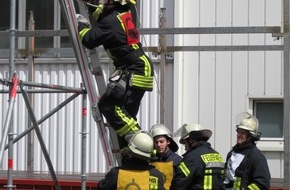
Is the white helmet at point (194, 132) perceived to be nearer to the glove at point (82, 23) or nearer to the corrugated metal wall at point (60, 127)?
the glove at point (82, 23)

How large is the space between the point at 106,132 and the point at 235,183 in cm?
139

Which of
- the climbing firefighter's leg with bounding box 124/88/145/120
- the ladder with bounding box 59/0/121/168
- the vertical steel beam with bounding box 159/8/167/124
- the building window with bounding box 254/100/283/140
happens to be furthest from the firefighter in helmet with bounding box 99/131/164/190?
the building window with bounding box 254/100/283/140

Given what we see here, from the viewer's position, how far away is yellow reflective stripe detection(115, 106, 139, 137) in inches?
311

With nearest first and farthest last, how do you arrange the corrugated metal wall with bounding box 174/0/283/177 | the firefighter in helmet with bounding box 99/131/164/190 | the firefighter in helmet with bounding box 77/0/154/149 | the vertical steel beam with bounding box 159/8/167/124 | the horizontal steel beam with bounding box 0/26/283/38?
the firefighter in helmet with bounding box 99/131/164/190
the firefighter in helmet with bounding box 77/0/154/149
the horizontal steel beam with bounding box 0/26/283/38
the vertical steel beam with bounding box 159/8/167/124
the corrugated metal wall with bounding box 174/0/283/177

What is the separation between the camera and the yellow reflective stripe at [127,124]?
25.9 feet

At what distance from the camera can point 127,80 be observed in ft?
25.9

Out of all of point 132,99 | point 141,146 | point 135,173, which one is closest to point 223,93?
point 132,99

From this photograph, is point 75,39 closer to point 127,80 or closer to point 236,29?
point 127,80

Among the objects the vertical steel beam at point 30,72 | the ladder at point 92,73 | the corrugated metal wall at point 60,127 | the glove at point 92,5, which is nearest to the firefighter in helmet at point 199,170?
the ladder at point 92,73

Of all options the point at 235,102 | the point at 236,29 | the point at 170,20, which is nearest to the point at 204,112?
the point at 235,102

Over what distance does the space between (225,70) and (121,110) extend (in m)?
5.55

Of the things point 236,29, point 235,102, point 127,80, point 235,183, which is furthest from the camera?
point 235,102

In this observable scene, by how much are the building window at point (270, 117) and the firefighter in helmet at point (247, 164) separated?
4881 mm

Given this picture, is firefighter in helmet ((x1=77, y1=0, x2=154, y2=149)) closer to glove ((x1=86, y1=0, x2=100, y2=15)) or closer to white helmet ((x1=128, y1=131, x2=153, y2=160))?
glove ((x1=86, y1=0, x2=100, y2=15))
